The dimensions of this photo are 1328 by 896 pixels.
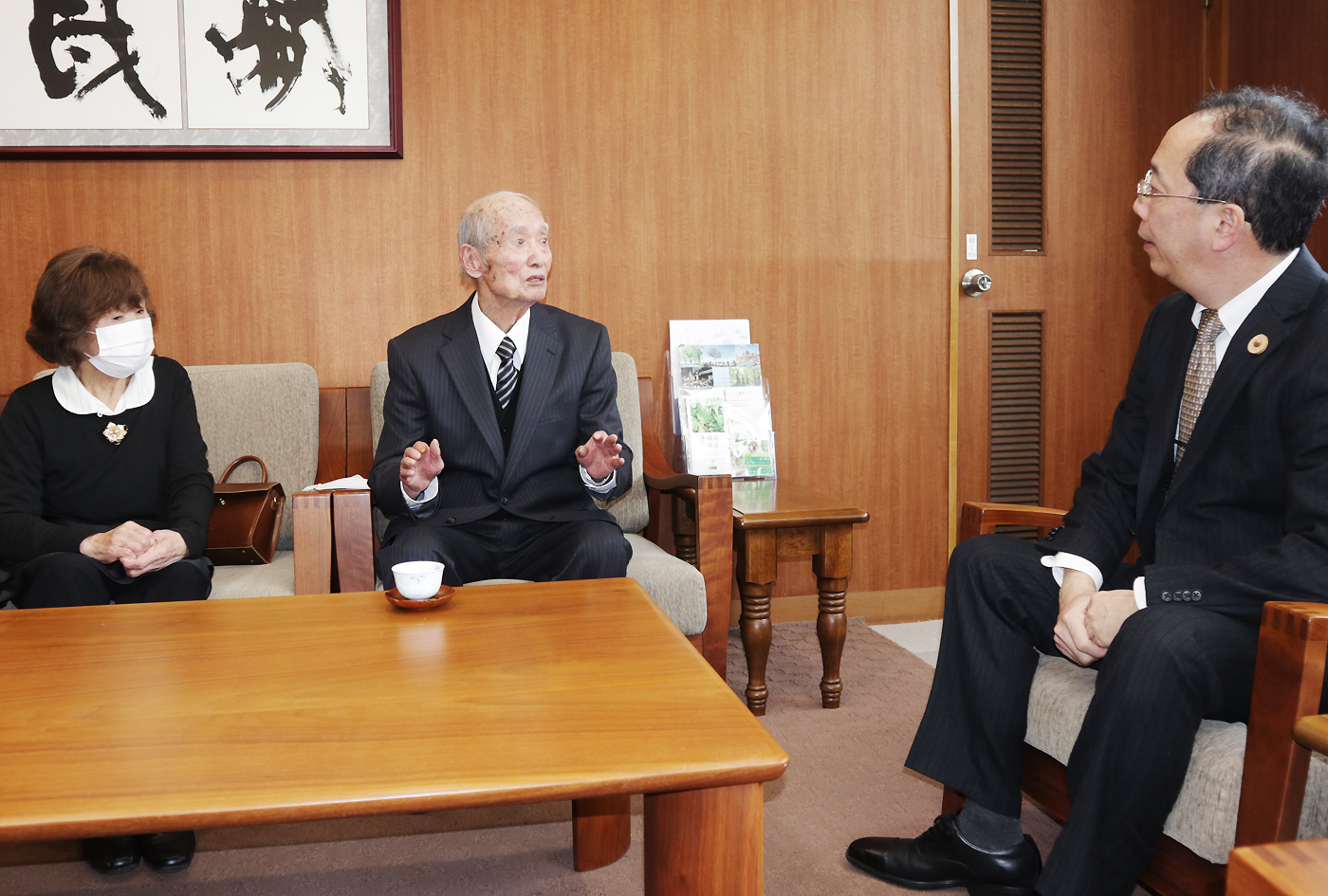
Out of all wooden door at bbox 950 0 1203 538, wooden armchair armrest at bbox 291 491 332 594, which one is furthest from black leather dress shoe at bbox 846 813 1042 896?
wooden door at bbox 950 0 1203 538

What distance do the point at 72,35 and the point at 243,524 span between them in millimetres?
1560

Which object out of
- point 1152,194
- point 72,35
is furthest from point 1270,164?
point 72,35

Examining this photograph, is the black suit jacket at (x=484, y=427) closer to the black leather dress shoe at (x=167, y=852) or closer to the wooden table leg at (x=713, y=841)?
the black leather dress shoe at (x=167, y=852)

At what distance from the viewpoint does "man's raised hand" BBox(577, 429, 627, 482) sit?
6.81ft

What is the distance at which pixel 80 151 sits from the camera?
9.11 ft

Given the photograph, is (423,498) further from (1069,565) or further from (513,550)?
(1069,565)

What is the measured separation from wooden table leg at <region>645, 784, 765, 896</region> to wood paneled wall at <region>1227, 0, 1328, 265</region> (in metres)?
3.16

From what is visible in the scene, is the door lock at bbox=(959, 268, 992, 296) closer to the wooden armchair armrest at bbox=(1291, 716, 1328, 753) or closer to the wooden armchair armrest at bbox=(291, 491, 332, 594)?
the wooden armchair armrest at bbox=(291, 491, 332, 594)

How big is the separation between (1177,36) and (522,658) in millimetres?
3420

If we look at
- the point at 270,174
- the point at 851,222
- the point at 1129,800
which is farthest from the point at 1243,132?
the point at 270,174

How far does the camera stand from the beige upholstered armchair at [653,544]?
2.15 meters

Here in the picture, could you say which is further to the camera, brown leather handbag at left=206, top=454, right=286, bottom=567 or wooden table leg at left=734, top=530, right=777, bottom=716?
wooden table leg at left=734, top=530, right=777, bottom=716

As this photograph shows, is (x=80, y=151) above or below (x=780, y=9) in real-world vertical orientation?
below

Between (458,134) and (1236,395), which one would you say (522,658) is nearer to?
(1236,395)
